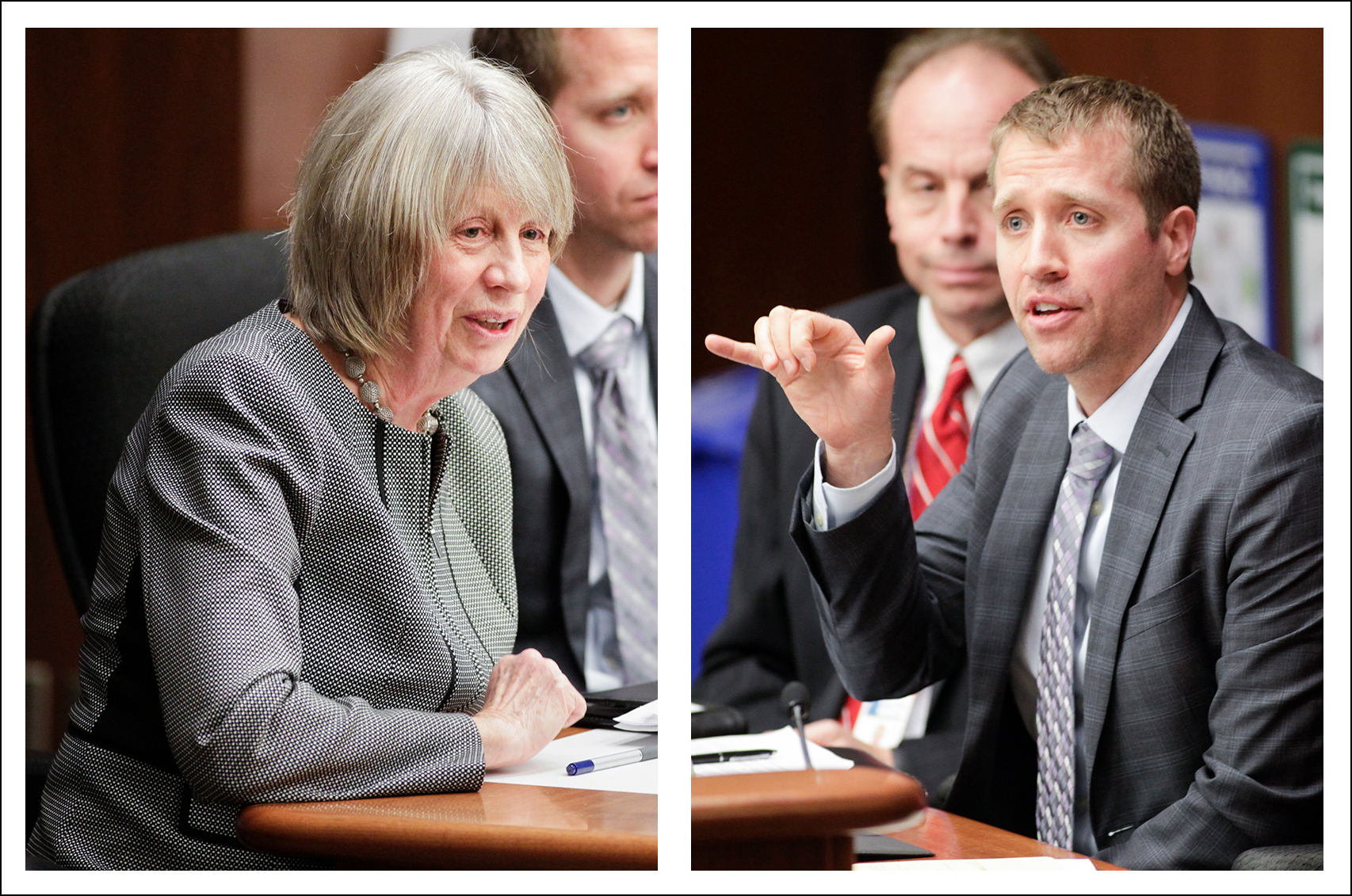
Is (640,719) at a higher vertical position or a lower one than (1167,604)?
lower

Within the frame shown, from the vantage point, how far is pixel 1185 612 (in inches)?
75.9

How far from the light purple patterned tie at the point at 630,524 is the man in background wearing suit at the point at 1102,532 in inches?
10.1

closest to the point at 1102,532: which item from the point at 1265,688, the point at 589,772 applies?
the point at 1265,688

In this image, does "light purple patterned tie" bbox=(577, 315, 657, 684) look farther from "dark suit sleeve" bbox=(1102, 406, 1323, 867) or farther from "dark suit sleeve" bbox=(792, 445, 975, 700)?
"dark suit sleeve" bbox=(1102, 406, 1323, 867)

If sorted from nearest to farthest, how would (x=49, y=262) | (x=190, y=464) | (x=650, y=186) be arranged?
(x=190, y=464)
(x=650, y=186)
(x=49, y=262)

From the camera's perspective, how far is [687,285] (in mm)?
1900

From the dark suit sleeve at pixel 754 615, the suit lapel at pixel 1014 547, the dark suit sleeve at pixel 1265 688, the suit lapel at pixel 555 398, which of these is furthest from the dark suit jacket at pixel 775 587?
the dark suit sleeve at pixel 1265 688

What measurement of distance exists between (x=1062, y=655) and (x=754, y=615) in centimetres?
54

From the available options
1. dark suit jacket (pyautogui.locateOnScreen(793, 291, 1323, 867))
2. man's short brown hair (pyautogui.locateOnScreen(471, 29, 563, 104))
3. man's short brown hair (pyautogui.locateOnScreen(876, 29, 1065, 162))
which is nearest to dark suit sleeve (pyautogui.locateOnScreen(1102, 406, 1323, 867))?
dark suit jacket (pyautogui.locateOnScreen(793, 291, 1323, 867))

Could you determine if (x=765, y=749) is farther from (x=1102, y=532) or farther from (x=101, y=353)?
(x=101, y=353)

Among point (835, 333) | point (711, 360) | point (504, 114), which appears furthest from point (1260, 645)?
point (504, 114)

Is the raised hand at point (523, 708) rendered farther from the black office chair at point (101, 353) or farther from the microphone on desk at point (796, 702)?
the black office chair at point (101, 353)

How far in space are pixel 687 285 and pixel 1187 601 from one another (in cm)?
91

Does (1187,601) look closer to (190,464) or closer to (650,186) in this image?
(650,186)
